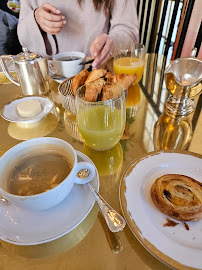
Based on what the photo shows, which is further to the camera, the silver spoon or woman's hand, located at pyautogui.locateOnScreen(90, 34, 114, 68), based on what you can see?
woman's hand, located at pyautogui.locateOnScreen(90, 34, 114, 68)

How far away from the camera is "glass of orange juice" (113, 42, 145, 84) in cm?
81

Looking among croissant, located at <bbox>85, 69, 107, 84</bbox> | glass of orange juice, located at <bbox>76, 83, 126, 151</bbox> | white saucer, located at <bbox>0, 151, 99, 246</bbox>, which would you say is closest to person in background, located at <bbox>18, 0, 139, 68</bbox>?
croissant, located at <bbox>85, 69, 107, 84</bbox>

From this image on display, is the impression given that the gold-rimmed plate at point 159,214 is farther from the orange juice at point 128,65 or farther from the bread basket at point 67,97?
the orange juice at point 128,65

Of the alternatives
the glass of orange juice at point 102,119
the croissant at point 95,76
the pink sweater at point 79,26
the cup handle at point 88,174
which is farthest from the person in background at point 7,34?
the cup handle at point 88,174

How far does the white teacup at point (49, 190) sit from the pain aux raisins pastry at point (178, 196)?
130 mm

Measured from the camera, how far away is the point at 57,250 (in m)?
0.35

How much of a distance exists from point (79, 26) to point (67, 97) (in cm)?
84

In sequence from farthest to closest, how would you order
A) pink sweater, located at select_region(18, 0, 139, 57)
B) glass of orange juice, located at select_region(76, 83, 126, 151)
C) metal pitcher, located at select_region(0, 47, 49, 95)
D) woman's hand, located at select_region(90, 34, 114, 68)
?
pink sweater, located at select_region(18, 0, 139, 57)
woman's hand, located at select_region(90, 34, 114, 68)
metal pitcher, located at select_region(0, 47, 49, 95)
glass of orange juice, located at select_region(76, 83, 126, 151)

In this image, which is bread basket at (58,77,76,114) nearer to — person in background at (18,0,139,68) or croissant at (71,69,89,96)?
croissant at (71,69,89,96)

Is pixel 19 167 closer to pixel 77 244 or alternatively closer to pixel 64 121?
pixel 77 244

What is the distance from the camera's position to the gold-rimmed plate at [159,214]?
0.98 ft

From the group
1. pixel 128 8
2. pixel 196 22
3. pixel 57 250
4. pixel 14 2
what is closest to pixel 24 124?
pixel 57 250

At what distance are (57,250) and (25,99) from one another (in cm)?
52

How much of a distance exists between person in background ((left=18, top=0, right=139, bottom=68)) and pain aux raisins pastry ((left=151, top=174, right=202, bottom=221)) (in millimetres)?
938
